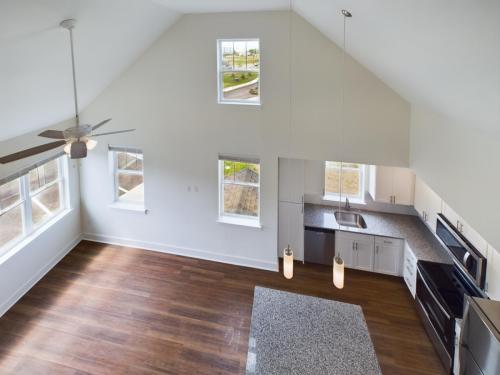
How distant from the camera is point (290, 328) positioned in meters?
4.72

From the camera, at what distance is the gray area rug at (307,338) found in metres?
4.09

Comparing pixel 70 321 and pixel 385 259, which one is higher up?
pixel 385 259

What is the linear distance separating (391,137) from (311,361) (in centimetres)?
315

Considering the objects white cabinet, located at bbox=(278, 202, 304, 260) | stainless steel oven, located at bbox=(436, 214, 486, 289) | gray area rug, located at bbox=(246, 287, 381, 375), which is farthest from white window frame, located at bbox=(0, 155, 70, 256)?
stainless steel oven, located at bbox=(436, 214, 486, 289)

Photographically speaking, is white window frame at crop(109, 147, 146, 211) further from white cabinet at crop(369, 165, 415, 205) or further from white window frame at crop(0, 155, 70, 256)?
white cabinet at crop(369, 165, 415, 205)

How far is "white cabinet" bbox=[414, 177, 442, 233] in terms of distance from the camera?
5.19m

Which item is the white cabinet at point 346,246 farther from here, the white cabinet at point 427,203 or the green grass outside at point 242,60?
the green grass outside at point 242,60

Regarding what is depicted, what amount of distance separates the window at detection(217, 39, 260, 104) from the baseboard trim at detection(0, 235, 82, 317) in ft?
12.6

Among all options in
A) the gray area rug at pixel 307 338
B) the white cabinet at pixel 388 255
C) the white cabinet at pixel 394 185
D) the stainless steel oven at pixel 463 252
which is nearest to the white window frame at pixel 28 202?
the gray area rug at pixel 307 338

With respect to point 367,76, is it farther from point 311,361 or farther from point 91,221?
point 91,221

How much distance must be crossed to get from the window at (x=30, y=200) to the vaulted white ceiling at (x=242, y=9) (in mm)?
865

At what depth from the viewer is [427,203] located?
5520 mm

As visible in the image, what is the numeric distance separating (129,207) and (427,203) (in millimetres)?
4955

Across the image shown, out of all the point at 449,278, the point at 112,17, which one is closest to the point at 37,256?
the point at 112,17
